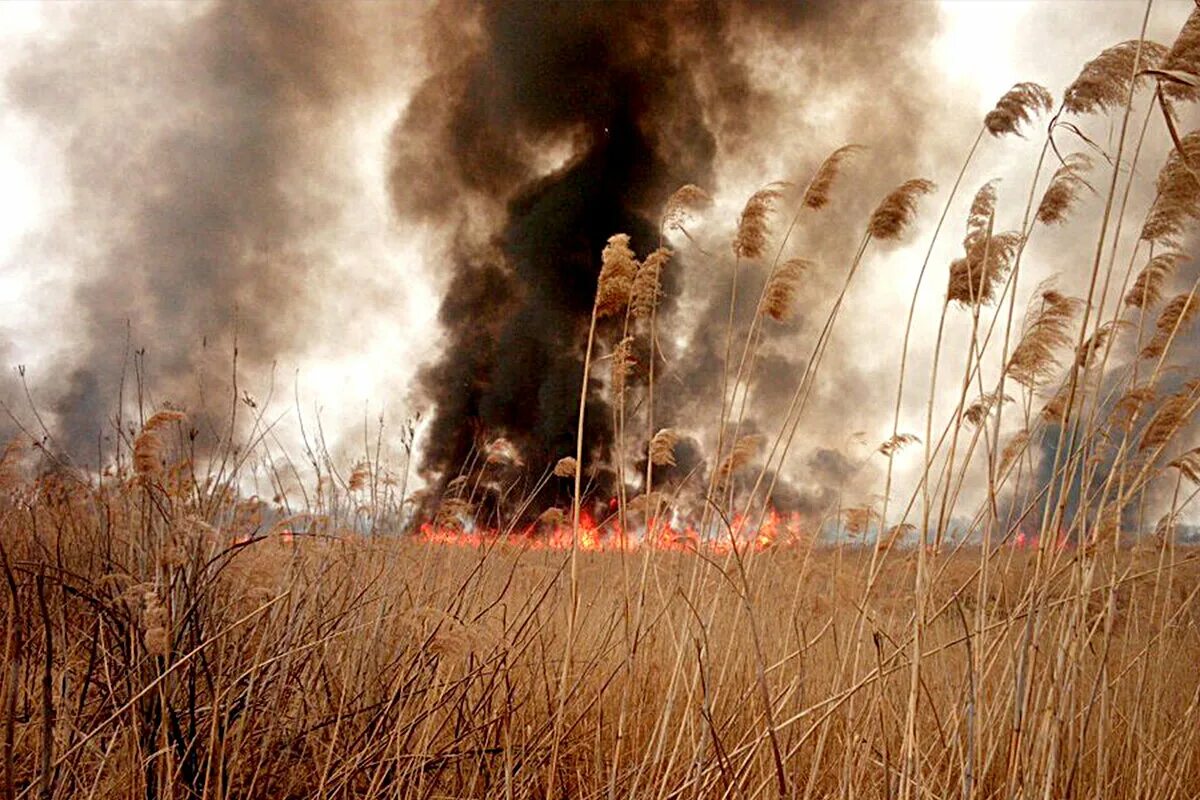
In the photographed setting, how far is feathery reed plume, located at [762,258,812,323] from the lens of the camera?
292 cm

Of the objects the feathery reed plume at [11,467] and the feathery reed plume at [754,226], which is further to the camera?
the feathery reed plume at [11,467]

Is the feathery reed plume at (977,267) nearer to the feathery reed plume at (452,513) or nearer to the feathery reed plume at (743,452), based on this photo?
the feathery reed plume at (743,452)

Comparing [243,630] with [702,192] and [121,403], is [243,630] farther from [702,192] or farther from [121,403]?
[702,192]

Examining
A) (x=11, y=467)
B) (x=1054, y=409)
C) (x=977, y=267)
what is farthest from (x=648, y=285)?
(x=11, y=467)

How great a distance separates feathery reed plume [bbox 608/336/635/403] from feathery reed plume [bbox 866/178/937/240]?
81 cm

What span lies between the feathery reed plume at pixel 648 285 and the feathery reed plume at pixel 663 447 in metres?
0.43

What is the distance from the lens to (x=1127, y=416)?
123 inches

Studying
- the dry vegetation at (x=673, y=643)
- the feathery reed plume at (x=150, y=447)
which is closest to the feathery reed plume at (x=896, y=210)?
the dry vegetation at (x=673, y=643)

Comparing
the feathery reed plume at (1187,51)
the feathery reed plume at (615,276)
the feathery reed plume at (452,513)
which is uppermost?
the feathery reed plume at (1187,51)

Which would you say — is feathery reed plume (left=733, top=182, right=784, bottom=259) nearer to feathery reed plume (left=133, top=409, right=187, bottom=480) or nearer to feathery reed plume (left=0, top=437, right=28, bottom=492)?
feathery reed plume (left=133, top=409, right=187, bottom=480)

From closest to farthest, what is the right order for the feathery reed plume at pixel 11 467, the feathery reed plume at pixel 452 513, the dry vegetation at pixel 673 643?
the dry vegetation at pixel 673 643 < the feathery reed plume at pixel 452 513 < the feathery reed plume at pixel 11 467

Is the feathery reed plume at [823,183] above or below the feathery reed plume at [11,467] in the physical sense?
above

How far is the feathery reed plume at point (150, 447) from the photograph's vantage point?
99.8 inches

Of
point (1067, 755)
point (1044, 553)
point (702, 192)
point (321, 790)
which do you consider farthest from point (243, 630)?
point (1067, 755)
